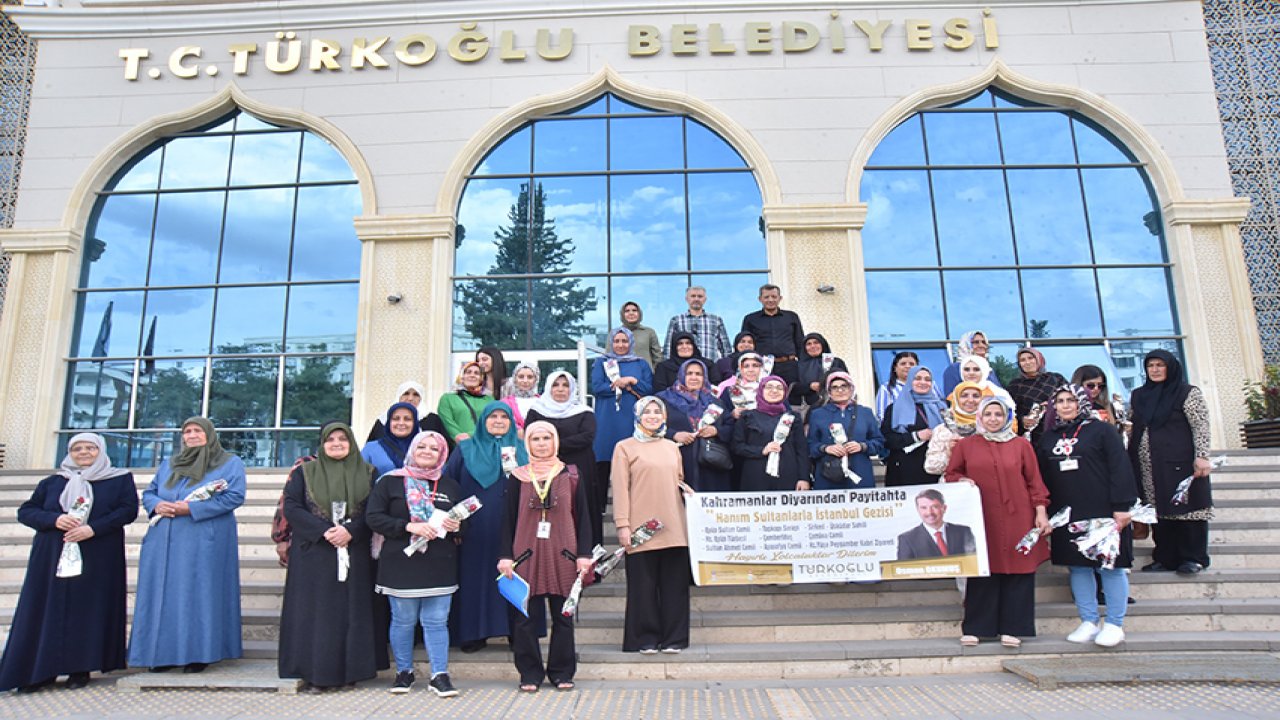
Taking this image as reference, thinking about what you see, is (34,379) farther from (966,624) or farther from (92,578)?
(966,624)

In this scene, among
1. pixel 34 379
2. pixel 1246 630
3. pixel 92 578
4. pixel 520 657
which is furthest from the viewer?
pixel 34 379

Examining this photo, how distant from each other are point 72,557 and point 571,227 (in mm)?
8196

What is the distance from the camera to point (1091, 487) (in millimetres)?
5438

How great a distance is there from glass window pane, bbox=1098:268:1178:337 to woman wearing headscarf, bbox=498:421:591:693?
10.0 metres

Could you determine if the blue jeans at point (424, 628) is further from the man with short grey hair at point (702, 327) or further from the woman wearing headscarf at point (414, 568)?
the man with short grey hair at point (702, 327)

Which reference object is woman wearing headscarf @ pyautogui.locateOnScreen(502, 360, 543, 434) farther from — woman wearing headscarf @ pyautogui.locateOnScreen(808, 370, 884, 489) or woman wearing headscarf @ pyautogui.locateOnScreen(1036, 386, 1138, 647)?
woman wearing headscarf @ pyautogui.locateOnScreen(1036, 386, 1138, 647)

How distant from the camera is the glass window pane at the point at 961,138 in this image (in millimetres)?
12109

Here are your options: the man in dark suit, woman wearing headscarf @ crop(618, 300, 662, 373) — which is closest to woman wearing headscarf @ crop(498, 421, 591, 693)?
the man in dark suit

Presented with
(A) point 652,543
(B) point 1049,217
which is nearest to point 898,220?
(B) point 1049,217

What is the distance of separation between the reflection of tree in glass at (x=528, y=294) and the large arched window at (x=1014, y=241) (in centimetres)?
464

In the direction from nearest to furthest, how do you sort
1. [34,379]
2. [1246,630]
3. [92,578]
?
[92,578] < [1246,630] < [34,379]

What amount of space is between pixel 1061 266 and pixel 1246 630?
7.26 m

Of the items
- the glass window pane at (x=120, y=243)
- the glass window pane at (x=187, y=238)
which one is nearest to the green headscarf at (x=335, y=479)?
the glass window pane at (x=187, y=238)

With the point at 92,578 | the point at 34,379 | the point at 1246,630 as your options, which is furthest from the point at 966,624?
the point at 34,379
